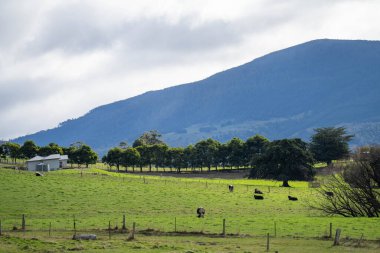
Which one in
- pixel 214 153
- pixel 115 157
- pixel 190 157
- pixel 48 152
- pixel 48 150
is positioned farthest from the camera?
pixel 214 153

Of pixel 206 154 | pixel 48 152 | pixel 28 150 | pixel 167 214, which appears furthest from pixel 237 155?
pixel 167 214

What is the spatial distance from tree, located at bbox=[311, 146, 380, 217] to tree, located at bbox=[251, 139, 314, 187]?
127 feet

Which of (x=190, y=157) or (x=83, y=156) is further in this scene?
(x=190, y=157)

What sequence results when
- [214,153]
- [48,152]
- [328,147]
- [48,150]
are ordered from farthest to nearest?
[214,153], [48,150], [48,152], [328,147]

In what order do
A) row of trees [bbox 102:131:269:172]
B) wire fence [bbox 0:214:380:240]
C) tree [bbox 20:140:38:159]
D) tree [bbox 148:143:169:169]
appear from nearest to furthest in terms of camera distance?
wire fence [bbox 0:214:380:240] < tree [bbox 20:140:38:159] < row of trees [bbox 102:131:269:172] < tree [bbox 148:143:169:169]

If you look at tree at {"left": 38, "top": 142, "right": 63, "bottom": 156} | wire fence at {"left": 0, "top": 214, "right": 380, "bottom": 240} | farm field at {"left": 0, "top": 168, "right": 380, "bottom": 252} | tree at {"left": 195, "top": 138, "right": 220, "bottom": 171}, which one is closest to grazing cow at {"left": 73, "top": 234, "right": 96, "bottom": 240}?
farm field at {"left": 0, "top": 168, "right": 380, "bottom": 252}

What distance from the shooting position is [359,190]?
67562mm

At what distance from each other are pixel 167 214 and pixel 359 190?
2456 centimetres

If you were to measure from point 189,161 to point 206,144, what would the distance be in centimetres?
960

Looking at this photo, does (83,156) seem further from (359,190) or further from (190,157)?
(359,190)

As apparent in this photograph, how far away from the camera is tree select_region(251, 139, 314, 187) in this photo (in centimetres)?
11069

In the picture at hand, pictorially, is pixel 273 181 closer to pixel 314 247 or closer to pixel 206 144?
pixel 206 144

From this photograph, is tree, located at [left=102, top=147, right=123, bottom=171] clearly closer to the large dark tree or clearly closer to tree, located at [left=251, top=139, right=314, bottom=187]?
the large dark tree

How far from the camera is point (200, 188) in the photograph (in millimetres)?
90125
